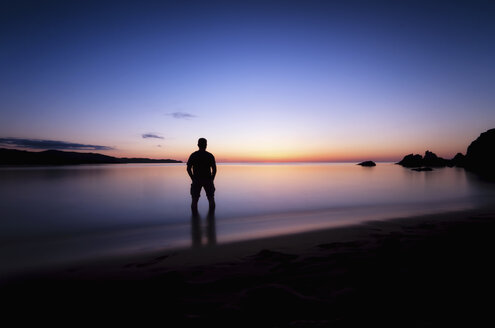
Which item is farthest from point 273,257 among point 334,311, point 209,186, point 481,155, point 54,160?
point 54,160

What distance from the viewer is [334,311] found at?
276 cm

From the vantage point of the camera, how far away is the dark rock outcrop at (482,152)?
249 feet

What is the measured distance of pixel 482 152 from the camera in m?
79.1

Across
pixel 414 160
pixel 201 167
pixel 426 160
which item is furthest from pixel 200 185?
pixel 426 160

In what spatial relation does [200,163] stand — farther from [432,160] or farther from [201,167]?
[432,160]

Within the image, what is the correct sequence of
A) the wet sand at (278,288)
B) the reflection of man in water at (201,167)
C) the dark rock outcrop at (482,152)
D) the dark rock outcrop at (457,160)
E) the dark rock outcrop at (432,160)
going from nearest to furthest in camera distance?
the wet sand at (278,288) → the reflection of man in water at (201,167) → the dark rock outcrop at (482,152) → the dark rock outcrop at (432,160) → the dark rock outcrop at (457,160)

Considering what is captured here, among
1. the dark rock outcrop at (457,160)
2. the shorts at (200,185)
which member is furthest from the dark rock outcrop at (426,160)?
the shorts at (200,185)

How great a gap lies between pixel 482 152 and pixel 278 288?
4180 inches

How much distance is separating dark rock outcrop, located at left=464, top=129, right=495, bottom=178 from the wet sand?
9509 cm

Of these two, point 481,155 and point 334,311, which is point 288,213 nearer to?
point 334,311

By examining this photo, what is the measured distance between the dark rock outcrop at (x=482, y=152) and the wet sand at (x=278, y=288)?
3744 inches

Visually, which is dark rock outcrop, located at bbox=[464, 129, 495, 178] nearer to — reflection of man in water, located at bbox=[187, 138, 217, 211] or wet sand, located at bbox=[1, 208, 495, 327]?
reflection of man in water, located at bbox=[187, 138, 217, 211]

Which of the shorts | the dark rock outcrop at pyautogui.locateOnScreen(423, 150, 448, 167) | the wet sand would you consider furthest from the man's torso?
the dark rock outcrop at pyautogui.locateOnScreen(423, 150, 448, 167)

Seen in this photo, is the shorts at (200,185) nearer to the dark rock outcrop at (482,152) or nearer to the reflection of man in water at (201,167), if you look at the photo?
the reflection of man in water at (201,167)
